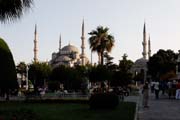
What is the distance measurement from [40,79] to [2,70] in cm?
5588

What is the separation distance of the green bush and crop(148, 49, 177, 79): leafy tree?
73.7 m

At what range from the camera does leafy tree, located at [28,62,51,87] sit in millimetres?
84450

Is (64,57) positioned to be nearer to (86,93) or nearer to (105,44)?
(105,44)

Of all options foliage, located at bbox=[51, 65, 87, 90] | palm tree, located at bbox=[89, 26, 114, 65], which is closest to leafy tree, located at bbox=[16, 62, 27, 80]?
foliage, located at bbox=[51, 65, 87, 90]

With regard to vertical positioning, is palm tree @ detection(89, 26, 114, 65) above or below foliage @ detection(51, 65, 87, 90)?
above

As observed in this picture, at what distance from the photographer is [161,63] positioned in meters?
98.1

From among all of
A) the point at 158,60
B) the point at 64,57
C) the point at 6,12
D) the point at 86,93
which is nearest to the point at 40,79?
the point at 158,60

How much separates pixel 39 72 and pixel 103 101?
62817 mm

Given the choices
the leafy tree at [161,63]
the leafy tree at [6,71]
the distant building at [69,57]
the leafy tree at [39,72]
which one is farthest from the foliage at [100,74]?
the distant building at [69,57]

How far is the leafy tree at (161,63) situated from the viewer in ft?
Answer: 319

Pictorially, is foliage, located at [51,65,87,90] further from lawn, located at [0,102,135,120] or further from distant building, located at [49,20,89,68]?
distant building, located at [49,20,89,68]

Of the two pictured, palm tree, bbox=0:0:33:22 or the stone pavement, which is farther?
the stone pavement

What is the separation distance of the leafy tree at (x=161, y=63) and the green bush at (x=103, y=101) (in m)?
73.7

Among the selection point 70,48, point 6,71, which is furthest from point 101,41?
point 70,48
